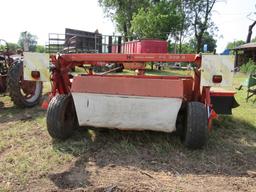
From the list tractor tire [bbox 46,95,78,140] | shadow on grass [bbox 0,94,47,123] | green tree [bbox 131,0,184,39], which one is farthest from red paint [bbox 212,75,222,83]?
green tree [bbox 131,0,184,39]


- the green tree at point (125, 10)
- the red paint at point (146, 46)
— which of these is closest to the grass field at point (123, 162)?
the red paint at point (146, 46)

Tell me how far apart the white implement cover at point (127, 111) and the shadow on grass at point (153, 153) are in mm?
246

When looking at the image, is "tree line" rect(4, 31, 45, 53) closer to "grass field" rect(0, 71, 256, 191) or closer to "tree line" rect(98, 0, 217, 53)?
"grass field" rect(0, 71, 256, 191)

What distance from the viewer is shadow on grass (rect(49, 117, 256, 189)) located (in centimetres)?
338

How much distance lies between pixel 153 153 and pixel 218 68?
113 centimetres

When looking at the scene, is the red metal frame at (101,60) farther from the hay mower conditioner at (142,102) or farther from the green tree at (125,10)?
the green tree at (125,10)

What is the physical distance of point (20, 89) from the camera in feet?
20.9

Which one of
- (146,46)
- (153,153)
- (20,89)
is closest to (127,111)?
(153,153)

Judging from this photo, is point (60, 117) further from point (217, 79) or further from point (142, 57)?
point (217, 79)

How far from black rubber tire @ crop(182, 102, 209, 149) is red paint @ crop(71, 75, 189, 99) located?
0.69 feet

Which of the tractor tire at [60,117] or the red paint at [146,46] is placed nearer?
the tractor tire at [60,117]

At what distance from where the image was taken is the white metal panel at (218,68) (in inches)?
150

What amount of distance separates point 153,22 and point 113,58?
2761 cm

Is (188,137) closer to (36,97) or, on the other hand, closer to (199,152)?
(199,152)
